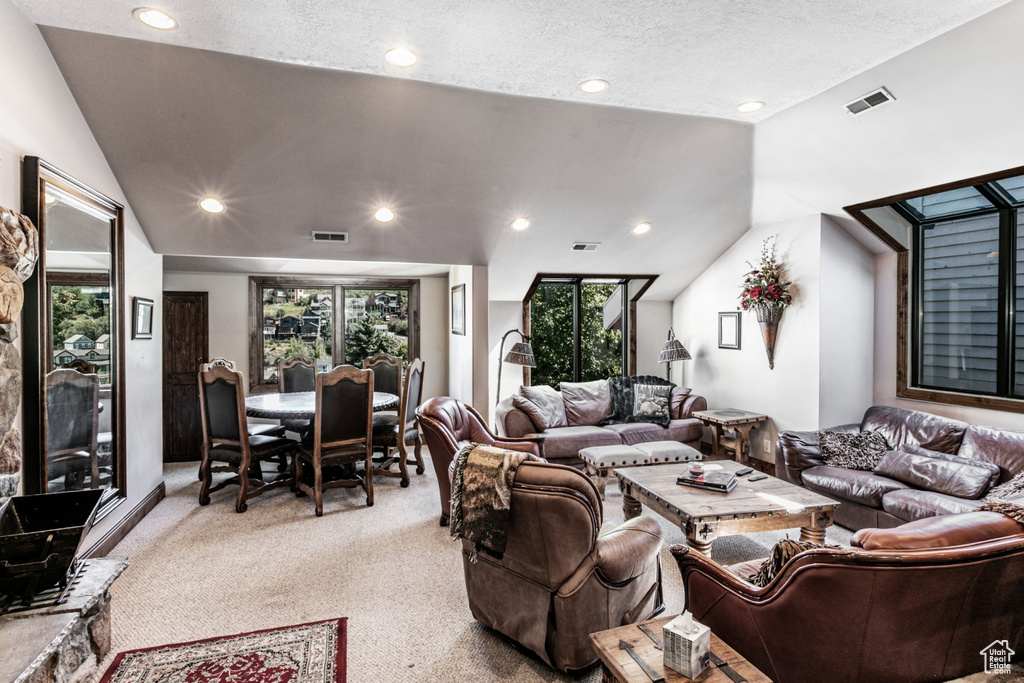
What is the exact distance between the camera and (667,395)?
18.9 feet

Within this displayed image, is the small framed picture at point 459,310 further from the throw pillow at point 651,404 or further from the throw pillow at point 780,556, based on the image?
the throw pillow at point 780,556

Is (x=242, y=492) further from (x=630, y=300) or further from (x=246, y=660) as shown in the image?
(x=630, y=300)

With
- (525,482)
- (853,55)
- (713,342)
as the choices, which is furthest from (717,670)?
(713,342)

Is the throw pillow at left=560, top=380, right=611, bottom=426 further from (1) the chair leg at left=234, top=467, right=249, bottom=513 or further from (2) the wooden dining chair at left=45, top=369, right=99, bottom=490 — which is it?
(2) the wooden dining chair at left=45, top=369, right=99, bottom=490

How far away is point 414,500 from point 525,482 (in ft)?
8.72

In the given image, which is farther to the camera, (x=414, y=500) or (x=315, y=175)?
(x=414, y=500)

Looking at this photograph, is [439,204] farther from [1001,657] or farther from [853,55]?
[1001,657]

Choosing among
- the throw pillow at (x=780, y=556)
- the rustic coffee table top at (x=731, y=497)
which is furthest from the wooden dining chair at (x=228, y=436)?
the throw pillow at (x=780, y=556)

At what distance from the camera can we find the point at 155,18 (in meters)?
2.54

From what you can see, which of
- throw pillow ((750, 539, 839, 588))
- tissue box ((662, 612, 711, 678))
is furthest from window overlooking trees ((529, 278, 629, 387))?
tissue box ((662, 612, 711, 678))

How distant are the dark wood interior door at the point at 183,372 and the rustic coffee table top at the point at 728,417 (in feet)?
16.6

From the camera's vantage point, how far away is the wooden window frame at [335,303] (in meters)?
6.46

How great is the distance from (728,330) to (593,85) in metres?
3.46

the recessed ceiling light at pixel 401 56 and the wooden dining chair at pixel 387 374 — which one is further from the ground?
the recessed ceiling light at pixel 401 56
